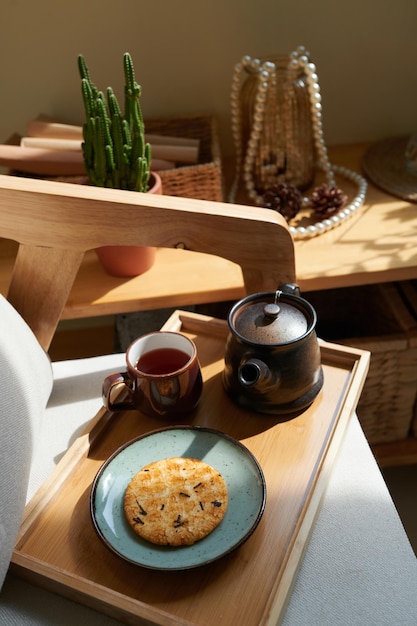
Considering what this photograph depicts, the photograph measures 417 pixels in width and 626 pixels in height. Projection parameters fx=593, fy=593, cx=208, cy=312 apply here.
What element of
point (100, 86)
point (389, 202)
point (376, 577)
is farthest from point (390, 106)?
point (376, 577)

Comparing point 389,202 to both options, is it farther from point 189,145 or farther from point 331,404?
point 331,404

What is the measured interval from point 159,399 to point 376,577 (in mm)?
298

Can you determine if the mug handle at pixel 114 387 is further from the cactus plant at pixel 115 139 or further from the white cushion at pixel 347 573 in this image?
the cactus plant at pixel 115 139

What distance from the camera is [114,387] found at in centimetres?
72

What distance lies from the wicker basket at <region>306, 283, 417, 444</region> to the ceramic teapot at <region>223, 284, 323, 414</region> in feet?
1.23

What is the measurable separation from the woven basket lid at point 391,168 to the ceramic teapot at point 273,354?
0.55m

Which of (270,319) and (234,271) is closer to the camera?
(270,319)

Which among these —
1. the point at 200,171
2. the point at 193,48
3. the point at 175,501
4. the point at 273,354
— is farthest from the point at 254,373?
the point at 193,48

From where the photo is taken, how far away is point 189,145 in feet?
3.77

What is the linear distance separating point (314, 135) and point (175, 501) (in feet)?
2.68

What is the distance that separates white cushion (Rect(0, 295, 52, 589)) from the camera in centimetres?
59

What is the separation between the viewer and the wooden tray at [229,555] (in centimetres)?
54

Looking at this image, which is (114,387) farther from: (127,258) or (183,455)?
(127,258)

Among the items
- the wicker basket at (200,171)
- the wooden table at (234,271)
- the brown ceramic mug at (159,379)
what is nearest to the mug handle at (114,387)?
the brown ceramic mug at (159,379)
